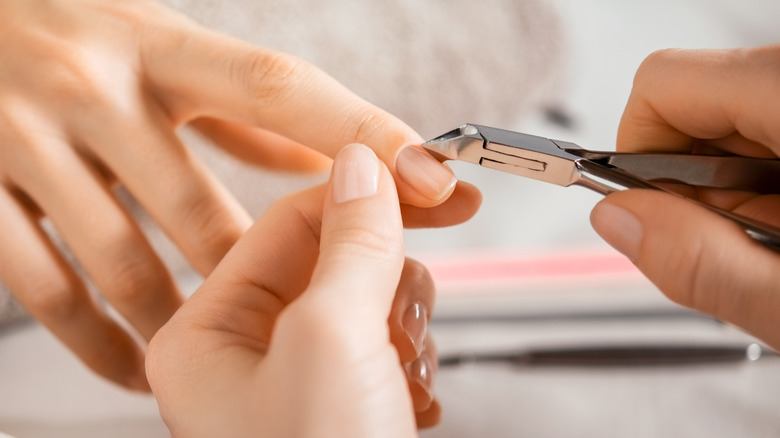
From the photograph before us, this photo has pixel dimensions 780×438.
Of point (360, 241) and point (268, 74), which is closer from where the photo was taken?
point (360, 241)

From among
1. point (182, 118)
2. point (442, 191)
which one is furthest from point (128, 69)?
point (442, 191)

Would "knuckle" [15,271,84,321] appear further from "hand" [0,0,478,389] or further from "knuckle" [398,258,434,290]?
"knuckle" [398,258,434,290]

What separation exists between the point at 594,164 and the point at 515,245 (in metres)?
0.47

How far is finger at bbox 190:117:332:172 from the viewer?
79 cm

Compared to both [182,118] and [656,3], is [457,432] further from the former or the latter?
[656,3]

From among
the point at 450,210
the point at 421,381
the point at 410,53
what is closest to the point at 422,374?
the point at 421,381

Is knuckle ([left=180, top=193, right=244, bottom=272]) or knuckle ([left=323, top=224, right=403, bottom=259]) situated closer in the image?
knuckle ([left=323, top=224, right=403, bottom=259])

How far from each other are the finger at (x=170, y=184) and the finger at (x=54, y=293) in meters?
0.13

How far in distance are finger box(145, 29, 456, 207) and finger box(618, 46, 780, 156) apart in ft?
0.71

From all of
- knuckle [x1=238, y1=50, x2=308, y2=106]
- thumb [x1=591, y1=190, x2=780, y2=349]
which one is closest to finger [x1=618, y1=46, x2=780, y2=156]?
thumb [x1=591, y1=190, x2=780, y2=349]

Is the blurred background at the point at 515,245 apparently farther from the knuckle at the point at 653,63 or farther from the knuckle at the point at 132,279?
the knuckle at the point at 653,63

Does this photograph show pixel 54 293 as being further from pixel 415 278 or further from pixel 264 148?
pixel 415 278

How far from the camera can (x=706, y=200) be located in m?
0.60

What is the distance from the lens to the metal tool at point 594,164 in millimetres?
506
